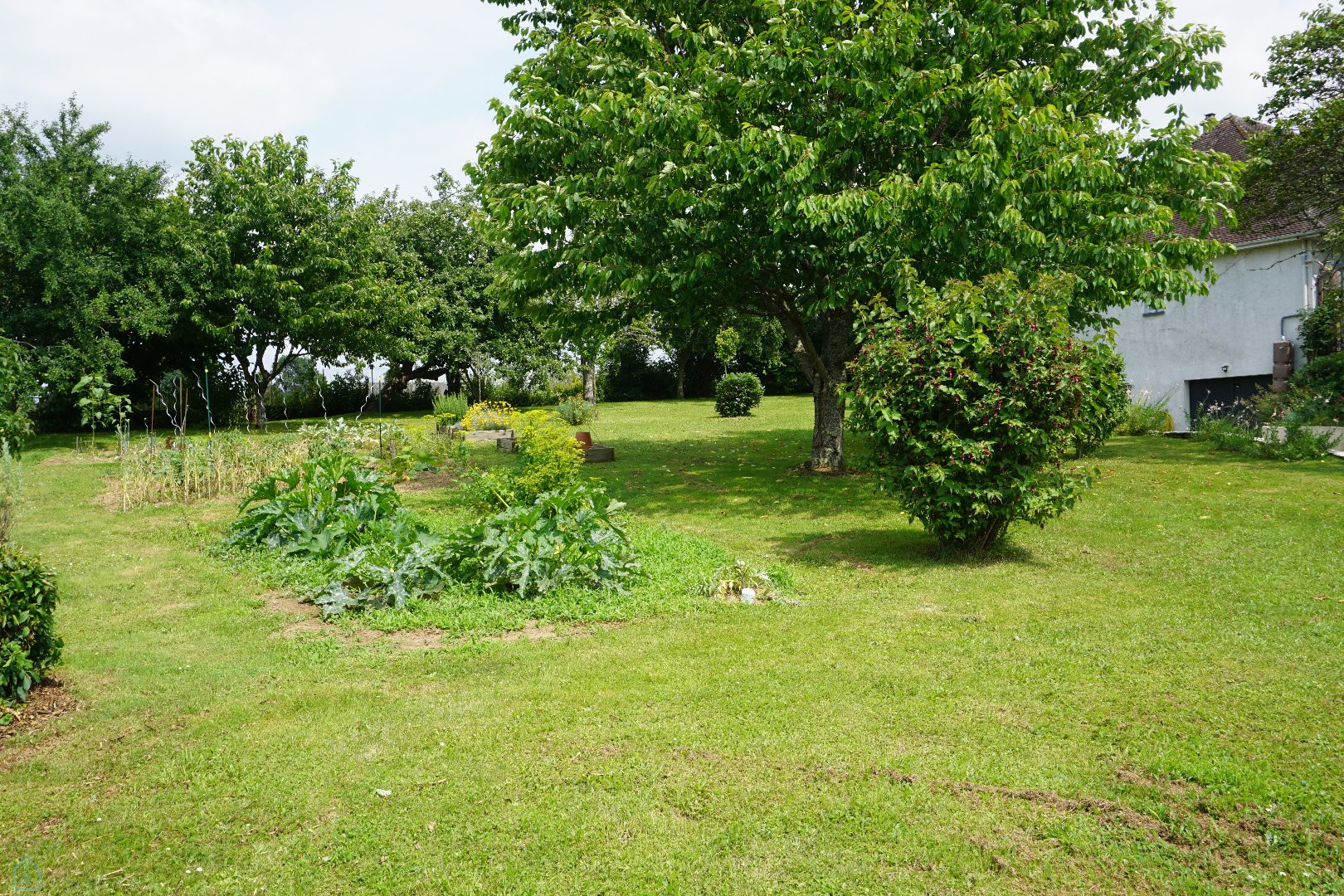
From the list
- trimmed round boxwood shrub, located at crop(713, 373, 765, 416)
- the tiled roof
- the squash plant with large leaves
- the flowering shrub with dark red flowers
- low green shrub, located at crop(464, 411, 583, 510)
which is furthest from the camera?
trimmed round boxwood shrub, located at crop(713, 373, 765, 416)

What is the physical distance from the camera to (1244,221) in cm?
1650

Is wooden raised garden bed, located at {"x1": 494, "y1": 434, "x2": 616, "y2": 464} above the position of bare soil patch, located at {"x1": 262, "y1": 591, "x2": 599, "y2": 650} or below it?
above

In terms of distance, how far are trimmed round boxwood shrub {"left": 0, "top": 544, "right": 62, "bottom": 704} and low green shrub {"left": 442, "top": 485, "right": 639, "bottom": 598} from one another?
276 centimetres

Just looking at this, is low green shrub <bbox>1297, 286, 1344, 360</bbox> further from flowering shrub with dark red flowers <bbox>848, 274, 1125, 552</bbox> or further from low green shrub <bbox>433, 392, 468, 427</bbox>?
low green shrub <bbox>433, 392, 468, 427</bbox>

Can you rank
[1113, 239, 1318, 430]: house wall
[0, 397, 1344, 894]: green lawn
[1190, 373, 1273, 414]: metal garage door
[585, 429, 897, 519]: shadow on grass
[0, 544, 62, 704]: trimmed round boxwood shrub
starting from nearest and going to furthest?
[0, 397, 1344, 894]: green lawn → [0, 544, 62, 704]: trimmed round boxwood shrub → [585, 429, 897, 519]: shadow on grass → [1113, 239, 1318, 430]: house wall → [1190, 373, 1273, 414]: metal garage door

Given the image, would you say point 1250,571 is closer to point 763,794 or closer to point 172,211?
point 763,794

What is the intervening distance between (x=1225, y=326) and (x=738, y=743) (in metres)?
21.9

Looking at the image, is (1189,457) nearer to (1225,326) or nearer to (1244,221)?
(1244,221)

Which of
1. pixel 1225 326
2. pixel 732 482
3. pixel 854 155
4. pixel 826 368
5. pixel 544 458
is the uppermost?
pixel 854 155

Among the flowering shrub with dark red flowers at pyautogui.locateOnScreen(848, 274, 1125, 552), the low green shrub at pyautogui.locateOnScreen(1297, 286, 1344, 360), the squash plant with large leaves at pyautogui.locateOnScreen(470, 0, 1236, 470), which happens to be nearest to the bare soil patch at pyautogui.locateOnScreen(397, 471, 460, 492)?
the squash plant with large leaves at pyautogui.locateOnScreen(470, 0, 1236, 470)

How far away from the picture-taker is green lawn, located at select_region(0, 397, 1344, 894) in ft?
11.0

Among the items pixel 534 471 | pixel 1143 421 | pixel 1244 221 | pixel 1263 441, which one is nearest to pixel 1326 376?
pixel 1143 421

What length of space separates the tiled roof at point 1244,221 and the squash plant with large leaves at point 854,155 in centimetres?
642

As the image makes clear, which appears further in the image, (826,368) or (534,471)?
(826,368)
